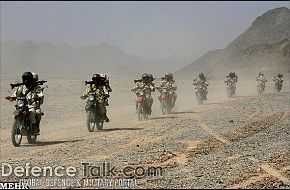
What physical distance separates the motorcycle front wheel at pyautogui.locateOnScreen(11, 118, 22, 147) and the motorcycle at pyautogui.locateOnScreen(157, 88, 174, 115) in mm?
10935

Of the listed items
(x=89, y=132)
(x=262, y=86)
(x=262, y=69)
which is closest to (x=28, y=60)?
(x=262, y=69)

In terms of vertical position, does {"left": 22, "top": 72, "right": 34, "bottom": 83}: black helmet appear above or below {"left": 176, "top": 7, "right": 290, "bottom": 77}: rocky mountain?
below

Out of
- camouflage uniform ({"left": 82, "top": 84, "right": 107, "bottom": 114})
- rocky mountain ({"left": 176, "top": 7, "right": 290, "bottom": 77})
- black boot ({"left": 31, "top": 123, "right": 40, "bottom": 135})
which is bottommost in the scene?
black boot ({"left": 31, "top": 123, "right": 40, "bottom": 135})

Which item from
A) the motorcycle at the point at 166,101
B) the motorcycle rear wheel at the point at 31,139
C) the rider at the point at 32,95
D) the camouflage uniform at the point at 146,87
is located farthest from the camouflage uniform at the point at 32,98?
the motorcycle at the point at 166,101

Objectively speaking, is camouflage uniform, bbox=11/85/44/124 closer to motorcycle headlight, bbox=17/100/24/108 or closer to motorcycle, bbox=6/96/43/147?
motorcycle, bbox=6/96/43/147

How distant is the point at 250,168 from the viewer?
28.7 ft

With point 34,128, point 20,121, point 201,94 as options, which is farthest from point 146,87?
point 201,94

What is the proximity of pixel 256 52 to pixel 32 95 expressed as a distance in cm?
10012

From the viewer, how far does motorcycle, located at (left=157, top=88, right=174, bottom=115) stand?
2365 centimetres

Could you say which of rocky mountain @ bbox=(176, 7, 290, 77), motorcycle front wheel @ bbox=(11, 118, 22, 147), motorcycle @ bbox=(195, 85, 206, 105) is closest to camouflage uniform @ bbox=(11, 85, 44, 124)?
motorcycle front wheel @ bbox=(11, 118, 22, 147)

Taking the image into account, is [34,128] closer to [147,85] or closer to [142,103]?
[142,103]

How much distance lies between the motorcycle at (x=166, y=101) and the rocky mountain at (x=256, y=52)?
71.1m

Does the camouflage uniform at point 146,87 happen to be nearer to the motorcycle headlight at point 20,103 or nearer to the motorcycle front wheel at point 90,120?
the motorcycle front wheel at point 90,120

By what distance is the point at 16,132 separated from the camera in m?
13.5
